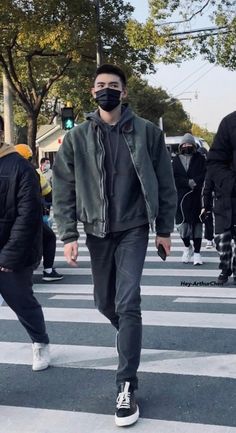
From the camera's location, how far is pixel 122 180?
11.2 feet

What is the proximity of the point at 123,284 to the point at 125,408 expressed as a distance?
26.2 inches

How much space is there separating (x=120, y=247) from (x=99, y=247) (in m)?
0.13

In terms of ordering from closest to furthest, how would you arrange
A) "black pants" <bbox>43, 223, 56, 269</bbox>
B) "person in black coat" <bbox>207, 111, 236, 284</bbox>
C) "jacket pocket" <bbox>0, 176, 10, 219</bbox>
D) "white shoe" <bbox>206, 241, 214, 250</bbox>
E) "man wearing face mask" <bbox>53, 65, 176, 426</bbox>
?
"man wearing face mask" <bbox>53, 65, 176, 426</bbox>
"jacket pocket" <bbox>0, 176, 10, 219</bbox>
"person in black coat" <bbox>207, 111, 236, 284</bbox>
"black pants" <bbox>43, 223, 56, 269</bbox>
"white shoe" <bbox>206, 241, 214, 250</bbox>

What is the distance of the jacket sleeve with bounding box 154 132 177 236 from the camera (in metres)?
3.51

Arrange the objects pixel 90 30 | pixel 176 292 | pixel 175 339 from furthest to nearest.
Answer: pixel 90 30 < pixel 176 292 < pixel 175 339

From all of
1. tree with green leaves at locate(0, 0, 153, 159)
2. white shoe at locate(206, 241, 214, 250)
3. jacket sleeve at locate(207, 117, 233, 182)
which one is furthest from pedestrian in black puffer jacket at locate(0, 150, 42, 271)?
tree with green leaves at locate(0, 0, 153, 159)

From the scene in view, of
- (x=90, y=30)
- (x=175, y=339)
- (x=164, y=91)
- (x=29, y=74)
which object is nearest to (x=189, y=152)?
(x=175, y=339)

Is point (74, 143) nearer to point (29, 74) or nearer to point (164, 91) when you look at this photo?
point (29, 74)

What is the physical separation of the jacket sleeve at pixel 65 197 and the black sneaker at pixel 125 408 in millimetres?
895

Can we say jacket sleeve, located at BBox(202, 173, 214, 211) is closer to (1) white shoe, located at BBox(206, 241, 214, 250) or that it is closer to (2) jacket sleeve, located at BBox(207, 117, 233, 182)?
(2) jacket sleeve, located at BBox(207, 117, 233, 182)

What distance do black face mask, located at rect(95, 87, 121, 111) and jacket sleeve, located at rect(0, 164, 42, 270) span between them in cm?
60

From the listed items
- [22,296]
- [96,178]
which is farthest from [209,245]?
[96,178]

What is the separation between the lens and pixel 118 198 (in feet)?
11.2

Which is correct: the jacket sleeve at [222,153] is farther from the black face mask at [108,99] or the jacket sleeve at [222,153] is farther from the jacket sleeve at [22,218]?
the jacket sleeve at [22,218]
